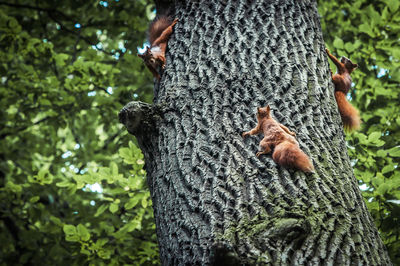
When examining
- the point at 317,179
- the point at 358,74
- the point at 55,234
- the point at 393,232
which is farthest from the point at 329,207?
the point at 55,234

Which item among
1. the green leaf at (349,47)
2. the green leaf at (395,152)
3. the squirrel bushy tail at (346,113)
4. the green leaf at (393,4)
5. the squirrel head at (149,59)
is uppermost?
the green leaf at (393,4)

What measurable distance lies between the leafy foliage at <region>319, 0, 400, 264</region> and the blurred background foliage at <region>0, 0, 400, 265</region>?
0.01 m

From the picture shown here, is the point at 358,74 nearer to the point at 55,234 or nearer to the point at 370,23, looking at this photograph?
the point at 370,23

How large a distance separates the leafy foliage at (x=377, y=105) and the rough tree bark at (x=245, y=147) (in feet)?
3.70

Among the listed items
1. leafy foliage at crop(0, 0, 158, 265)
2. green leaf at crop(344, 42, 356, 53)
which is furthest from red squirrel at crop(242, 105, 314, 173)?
green leaf at crop(344, 42, 356, 53)

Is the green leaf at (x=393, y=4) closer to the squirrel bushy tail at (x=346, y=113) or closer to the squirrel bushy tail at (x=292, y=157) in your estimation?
the squirrel bushy tail at (x=346, y=113)

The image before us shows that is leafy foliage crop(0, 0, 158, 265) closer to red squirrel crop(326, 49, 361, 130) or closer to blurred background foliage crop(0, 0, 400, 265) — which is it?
blurred background foliage crop(0, 0, 400, 265)

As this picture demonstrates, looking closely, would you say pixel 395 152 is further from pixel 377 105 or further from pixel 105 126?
pixel 105 126

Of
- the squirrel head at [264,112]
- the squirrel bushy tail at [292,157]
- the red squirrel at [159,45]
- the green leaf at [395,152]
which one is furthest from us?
the green leaf at [395,152]

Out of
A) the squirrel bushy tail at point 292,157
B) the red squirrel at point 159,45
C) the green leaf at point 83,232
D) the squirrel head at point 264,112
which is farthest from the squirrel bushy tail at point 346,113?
the green leaf at point 83,232

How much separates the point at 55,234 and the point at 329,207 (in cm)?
342

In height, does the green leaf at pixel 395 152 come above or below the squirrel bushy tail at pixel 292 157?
above

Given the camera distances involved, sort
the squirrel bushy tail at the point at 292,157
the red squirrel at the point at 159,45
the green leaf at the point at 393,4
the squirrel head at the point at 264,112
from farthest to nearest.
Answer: the green leaf at the point at 393,4 < the red squirrel at the point at 159,45 < the squirrel head at the point at 264,112 < the squirrel bushy tail at the point at 292,157

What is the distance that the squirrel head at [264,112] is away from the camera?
6.19 ft
